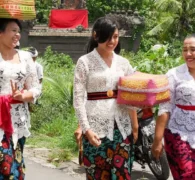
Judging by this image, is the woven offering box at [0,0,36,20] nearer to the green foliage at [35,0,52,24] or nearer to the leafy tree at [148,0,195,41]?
the leafy tree at [148,0,195,41]

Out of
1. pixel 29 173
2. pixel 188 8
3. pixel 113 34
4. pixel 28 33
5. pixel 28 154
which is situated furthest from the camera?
pixel 188 8

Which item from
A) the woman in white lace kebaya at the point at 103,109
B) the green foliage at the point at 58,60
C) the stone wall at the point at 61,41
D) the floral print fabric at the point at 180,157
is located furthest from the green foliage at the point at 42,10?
the floral print fabric at the point at 180,157

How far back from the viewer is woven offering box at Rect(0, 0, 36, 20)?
13.8ft

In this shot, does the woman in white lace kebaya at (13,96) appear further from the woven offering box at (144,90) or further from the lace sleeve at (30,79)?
the woven offering box at (144,90)

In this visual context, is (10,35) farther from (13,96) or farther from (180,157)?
(180,157)

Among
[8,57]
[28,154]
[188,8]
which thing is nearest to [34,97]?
[8,57]

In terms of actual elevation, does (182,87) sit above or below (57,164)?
above

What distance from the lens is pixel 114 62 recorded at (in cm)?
423

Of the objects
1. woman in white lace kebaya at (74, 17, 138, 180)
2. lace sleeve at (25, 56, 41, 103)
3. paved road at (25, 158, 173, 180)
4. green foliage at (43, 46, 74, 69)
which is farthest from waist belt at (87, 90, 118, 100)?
green foliage at (43, 46, 74, 69)

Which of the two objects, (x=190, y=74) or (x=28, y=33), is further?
(x=28, y=33)

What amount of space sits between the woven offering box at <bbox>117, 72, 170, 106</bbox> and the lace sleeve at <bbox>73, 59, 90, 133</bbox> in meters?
0.27

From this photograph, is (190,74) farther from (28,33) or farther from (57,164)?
(28,33)

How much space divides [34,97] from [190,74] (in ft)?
3.89

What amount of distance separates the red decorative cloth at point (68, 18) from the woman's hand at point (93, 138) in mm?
21672
